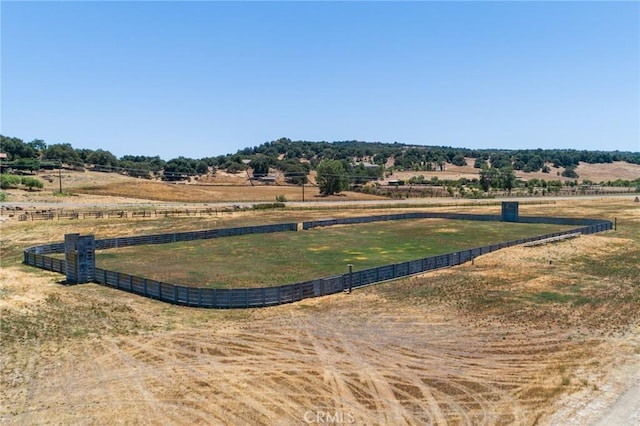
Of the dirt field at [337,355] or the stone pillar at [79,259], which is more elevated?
the stone pillar at [79,259]

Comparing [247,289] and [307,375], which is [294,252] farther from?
[307,375]

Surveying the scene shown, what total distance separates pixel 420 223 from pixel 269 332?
5299 cm

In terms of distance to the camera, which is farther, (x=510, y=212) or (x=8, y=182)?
(x=8, y=182)

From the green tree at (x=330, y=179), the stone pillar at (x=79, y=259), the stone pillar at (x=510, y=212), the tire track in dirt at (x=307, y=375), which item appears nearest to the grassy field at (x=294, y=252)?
the stone pillar at (x=510, y=212)

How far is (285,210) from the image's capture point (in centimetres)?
9581

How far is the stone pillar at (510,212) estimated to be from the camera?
75938 mm

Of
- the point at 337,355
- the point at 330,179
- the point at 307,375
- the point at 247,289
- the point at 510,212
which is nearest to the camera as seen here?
the point at 307,375

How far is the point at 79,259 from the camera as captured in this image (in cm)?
3622

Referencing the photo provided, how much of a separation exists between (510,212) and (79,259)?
59.3 metres

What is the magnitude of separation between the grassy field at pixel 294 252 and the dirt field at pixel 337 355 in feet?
22.4

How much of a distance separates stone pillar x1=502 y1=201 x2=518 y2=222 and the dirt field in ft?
128

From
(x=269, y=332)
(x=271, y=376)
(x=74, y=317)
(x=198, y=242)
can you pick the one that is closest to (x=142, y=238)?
(x=198, y=242)

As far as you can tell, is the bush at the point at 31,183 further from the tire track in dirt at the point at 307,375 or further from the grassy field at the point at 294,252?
the tire track in dirt at the point at 307,375

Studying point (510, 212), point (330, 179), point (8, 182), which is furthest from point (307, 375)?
point (330, 179)
